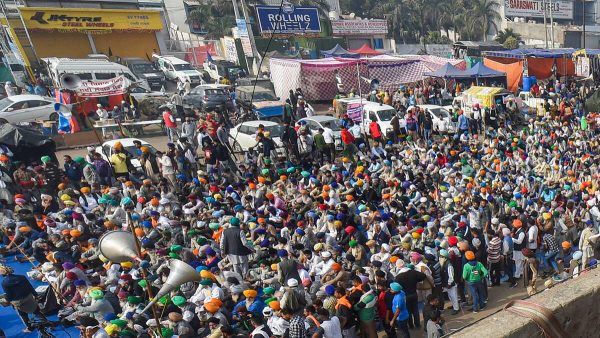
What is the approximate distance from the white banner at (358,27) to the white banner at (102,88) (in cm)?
2789

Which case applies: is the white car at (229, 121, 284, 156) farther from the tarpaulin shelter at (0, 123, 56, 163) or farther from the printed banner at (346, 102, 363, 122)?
the tarpaulin shelter at (0, 123, 56, 163)

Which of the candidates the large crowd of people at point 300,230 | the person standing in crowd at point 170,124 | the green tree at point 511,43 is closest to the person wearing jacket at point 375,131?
the large crowd of people at point 300,230

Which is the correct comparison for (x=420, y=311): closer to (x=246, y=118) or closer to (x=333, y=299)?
(x=333, y=299)

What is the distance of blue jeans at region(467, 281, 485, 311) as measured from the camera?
8652 millimetres

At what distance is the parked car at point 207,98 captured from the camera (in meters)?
21.1

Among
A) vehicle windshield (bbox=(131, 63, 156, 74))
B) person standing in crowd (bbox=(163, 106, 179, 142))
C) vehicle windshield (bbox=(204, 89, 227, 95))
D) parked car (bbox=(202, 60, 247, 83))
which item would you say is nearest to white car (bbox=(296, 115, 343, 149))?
person standing in crowd (bbox=(163, 106, 179, 142))

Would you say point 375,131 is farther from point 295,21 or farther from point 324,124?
point 295,21

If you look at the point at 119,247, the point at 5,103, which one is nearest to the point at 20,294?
the point at 119,247

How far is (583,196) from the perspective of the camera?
12.4 meters

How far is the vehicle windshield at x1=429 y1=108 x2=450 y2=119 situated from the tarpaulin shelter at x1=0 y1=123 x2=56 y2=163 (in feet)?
46.6

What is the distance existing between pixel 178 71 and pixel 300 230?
882 inches

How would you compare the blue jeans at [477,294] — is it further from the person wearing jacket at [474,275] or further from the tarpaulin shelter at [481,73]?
the tarpaulin shelter at [481,73]

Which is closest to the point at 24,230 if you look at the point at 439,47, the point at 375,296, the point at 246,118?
the point at 375,296

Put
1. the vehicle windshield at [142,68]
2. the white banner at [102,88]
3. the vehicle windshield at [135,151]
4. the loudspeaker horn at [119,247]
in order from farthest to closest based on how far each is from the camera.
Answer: the vehicle windshield at [142,68], the white banner at [102,88], the vehicle windshield at [135,151], the loudspeaker horn at [119,247]
